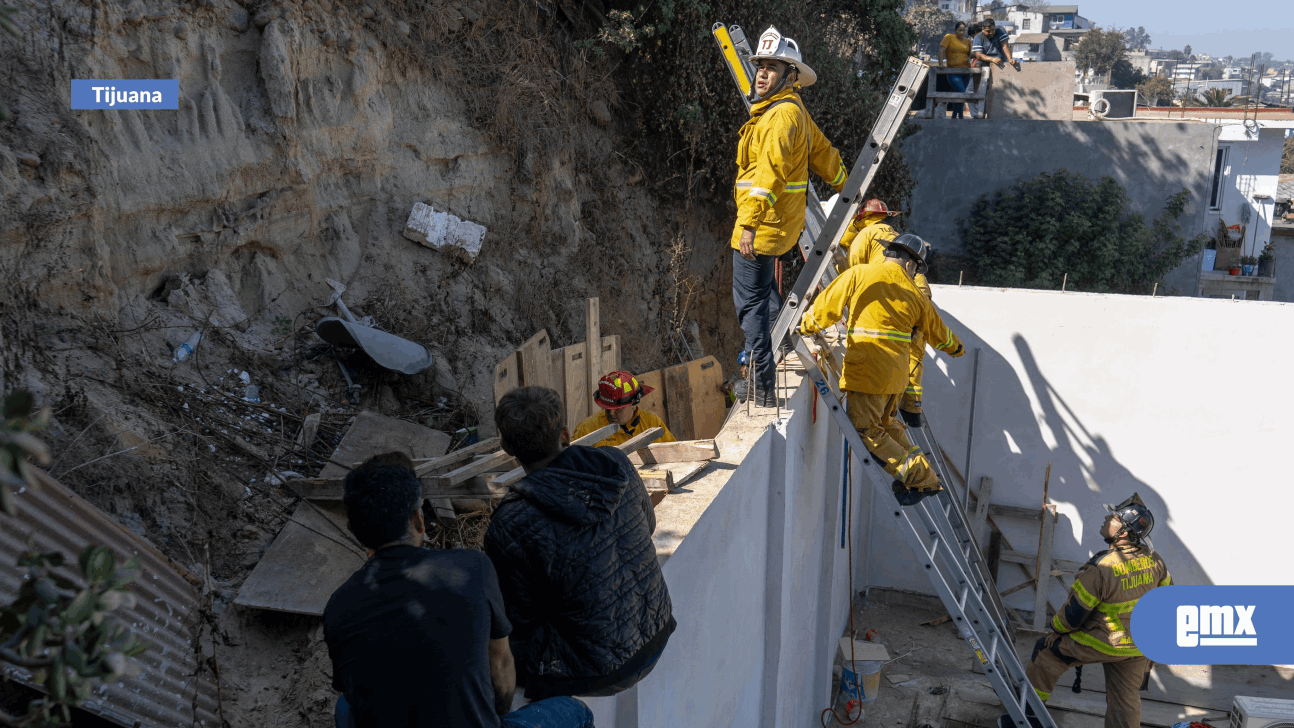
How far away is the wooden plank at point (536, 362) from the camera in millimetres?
5648

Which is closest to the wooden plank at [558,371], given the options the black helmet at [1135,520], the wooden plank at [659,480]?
the wooden plank at [659,480]

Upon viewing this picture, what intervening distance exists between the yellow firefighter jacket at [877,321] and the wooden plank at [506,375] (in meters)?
2.18

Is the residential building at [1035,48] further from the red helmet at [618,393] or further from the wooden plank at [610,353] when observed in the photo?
the red helmet at [618,393]

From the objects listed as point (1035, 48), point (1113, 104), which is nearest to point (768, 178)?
point (1113, 104)

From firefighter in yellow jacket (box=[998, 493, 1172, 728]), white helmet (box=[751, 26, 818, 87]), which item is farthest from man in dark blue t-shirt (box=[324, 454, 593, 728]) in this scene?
firefighter in yellow jacket (box=[998, 493, 1172, 728])

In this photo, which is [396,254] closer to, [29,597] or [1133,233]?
[29,597]

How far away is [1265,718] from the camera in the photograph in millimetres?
6199

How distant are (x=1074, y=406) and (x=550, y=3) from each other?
718cm

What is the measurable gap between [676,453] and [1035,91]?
672 inches

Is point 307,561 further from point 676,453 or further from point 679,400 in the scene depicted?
point 679,400

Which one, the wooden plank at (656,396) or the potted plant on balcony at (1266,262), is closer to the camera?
the wooden plank at (656,396)

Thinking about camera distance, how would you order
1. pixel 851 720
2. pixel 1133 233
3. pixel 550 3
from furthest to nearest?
pixel 1133 233, pixel 550 3, pixel 851 720

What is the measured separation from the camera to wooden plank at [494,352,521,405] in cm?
528

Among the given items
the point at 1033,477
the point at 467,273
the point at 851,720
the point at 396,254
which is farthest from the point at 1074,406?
the point at 396,254
